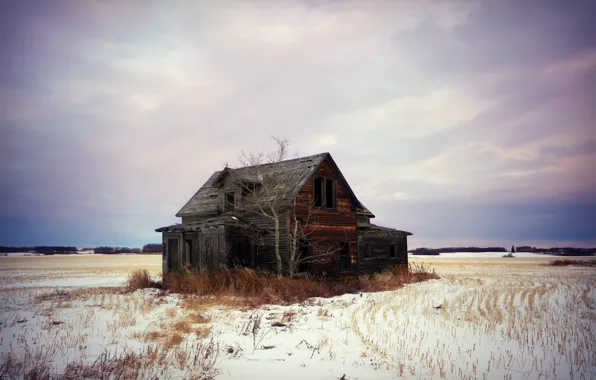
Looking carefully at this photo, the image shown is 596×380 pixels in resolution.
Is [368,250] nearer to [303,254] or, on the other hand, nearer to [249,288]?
[303,254]

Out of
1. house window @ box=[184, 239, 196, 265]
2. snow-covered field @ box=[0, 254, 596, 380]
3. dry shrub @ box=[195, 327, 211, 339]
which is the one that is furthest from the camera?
house window @ box=[184, 239, 196, 265]

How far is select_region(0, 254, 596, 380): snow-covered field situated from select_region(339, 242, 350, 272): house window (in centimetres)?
822

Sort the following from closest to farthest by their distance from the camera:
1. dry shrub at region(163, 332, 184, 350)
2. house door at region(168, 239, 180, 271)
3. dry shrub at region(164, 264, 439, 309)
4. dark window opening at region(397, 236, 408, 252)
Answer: dry shrub at region(163, 332, 184, 350), dry shrub at region(164, 264, 439, 309), house door at region(168, 239, 180, 271), dark window opening at region(397, 236, 408, 252)

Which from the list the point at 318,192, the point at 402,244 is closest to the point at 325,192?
the point at 318,192

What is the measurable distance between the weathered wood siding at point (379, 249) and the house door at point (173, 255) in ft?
36.9

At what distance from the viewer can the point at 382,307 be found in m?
13.4

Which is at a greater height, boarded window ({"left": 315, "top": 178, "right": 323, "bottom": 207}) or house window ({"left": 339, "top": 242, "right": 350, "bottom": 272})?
boarded window ({"left": 315, "top": 178, "right": 323, "bottom": 207})

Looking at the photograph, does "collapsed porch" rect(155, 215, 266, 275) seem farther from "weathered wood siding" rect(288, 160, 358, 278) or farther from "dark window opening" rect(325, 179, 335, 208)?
"dark window opening" rect(325, 179, 335, 208)

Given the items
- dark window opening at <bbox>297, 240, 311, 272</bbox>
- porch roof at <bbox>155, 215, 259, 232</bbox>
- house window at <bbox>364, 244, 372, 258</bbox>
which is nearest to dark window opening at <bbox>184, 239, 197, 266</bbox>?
porch roof at <bbox>155, 215, 259, 232</bbox>

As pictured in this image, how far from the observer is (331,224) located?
2170cm

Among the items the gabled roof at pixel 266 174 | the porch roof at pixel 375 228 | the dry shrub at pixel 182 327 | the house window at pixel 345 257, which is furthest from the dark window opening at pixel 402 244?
the dry shrub at pixel 182 327

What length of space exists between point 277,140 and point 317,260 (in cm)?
622

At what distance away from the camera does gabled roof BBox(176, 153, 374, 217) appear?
20906 millimetres

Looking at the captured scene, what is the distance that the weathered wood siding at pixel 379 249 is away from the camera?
85.4 feet
